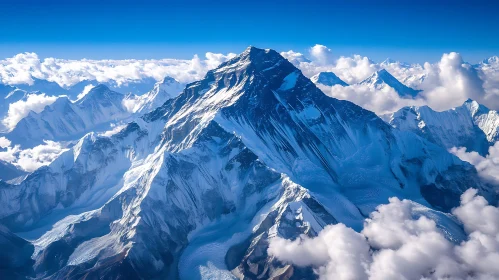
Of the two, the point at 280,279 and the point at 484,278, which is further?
the point at 280,279

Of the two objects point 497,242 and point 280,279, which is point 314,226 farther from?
point 497,242

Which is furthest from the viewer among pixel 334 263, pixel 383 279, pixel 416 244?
pixel 416 244

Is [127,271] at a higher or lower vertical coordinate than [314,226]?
lower

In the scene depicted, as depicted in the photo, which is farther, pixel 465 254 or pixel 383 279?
pixel 465 254

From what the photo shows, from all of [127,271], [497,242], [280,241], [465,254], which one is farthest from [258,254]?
[497,242]

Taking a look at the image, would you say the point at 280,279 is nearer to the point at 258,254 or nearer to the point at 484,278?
the point at 258,254

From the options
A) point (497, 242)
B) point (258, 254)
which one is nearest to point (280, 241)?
point (258, 254)

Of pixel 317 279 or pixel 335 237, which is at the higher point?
pixel 335 237

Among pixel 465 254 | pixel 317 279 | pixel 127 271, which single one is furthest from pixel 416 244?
pixel 127 271

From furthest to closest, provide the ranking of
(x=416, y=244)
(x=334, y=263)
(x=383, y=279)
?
(x=416, y=244) < (x=334, y=263) < (x=383, y=279)
